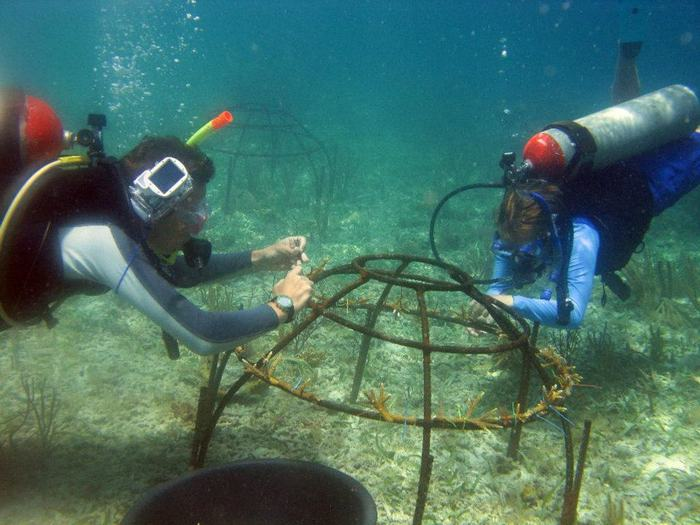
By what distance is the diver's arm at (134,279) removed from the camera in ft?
7.41

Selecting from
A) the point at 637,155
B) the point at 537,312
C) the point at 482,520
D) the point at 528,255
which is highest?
the point at 637,155

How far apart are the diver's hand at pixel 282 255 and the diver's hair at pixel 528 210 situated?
5.86 ft

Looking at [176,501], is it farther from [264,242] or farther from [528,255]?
[264,242]

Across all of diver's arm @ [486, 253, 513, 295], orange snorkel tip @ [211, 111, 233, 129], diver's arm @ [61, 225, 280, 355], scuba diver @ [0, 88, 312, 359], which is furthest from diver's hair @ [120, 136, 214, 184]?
diver's arm @ [486, 253, 513, 295]

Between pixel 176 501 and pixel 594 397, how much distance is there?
13.3 ft

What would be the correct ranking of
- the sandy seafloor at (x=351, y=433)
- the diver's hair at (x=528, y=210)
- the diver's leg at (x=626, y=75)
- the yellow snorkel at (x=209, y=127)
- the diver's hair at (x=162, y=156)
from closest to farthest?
1. the diver's hair at (x=162, y=156)
2. the yellow snorkel at (x=209, y=127)
3. the sandy seafloor at (x=351, y=433)
4. the diver's hair at (x=528, y=210)
5. the diver's leg at (x=626, y=75)

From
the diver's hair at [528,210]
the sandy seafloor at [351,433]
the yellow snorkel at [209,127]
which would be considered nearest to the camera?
the yellow snorkel at [209,127]

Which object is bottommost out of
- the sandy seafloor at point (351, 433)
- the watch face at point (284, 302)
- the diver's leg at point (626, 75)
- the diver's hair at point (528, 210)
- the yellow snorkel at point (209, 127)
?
the sandy seafloor at point (351, 433)

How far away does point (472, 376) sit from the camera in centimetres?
471

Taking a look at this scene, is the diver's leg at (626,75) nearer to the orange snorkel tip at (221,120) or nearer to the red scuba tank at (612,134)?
the red scuba tank at (612,134)

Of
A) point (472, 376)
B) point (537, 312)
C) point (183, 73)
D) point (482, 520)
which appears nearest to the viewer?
point (482, 520)

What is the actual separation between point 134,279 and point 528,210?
296 centimetres

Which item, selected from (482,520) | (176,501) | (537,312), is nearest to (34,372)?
(176,501)

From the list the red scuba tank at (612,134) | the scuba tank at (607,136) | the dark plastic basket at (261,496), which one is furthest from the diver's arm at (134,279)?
the red scuba tank at (612,134)
